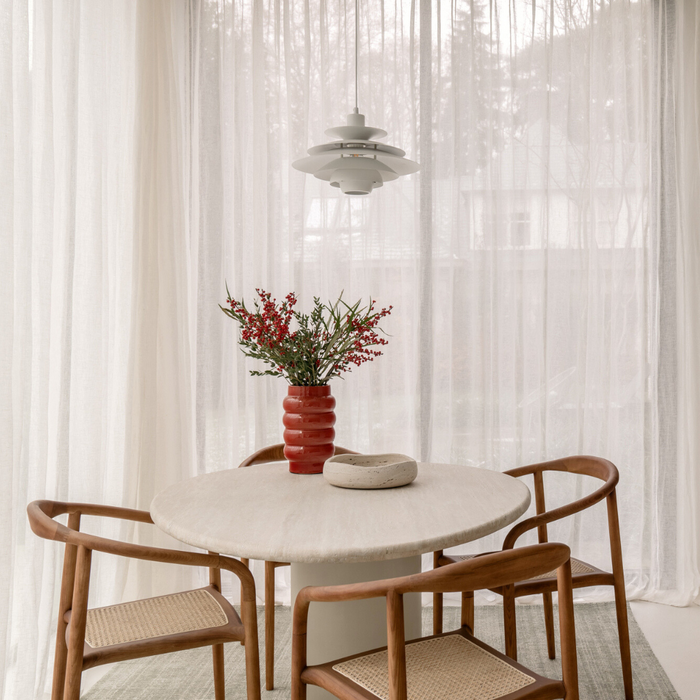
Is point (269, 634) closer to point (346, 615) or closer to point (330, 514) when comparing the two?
point (346, 615)

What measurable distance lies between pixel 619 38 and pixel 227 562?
2707mm

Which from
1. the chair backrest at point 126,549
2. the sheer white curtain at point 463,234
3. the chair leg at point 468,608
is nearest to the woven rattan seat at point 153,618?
the chair backrest at point 126,549

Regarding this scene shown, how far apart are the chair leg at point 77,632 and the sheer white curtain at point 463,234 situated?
130 centimetres

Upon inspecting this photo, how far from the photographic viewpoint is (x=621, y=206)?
2939mm

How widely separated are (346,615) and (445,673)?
16.5 inches

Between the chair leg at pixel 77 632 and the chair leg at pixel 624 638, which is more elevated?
the chair leg at pixel 77 632

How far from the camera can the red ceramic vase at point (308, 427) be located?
206 centimetres

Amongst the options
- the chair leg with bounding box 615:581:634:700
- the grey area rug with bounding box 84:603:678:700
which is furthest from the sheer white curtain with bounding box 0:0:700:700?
the chair leg with bounding box 615:581:634:700

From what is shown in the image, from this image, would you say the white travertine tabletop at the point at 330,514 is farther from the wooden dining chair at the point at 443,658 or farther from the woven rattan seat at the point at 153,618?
the woven rattan seat at the point at 153,618

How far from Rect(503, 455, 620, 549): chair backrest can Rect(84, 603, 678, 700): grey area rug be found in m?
0.50

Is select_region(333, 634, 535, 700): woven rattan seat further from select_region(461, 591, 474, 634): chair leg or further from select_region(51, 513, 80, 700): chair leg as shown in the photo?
select_region(51, 513, 80, 700): chair leg

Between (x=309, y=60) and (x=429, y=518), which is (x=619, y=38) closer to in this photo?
(x=309, y=60)

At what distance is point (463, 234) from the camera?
298 cm

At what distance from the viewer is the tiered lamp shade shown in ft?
5.92
